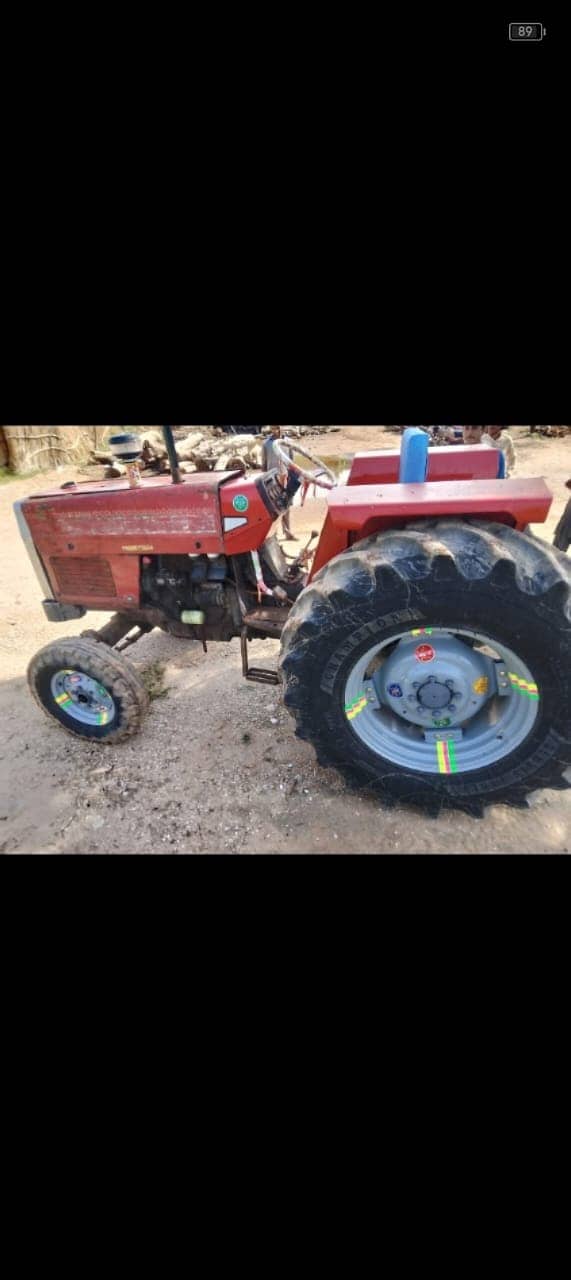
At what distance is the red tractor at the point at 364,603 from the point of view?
200 cm

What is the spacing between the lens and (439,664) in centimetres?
231

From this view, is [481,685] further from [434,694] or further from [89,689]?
[89,689]

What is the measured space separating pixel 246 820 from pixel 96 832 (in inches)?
27.3

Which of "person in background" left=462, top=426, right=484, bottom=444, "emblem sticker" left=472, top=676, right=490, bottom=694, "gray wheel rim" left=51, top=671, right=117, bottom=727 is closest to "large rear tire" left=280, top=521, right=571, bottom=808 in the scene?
"emblem sticker" left=472, top=676, right=490, bottom=694

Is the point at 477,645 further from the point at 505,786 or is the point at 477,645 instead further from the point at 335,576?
the point at 335,576

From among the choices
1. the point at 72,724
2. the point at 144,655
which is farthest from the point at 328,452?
the point at 72,724

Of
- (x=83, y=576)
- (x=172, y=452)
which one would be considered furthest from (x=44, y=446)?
(x=172, y=452)

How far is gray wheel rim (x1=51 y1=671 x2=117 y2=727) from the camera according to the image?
288 cm

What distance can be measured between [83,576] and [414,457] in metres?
1.85

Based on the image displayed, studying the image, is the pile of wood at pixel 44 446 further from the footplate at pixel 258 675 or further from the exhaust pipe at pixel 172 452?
the footplate at pixel 258 675

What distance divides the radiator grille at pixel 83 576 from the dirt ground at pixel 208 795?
2.54 feet

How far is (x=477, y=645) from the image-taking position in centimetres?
247

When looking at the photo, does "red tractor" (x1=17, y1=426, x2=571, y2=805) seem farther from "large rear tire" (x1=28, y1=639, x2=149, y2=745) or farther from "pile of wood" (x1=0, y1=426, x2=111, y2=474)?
"pile of wood" (x1=0, y1=426, x2=111, y2=474)

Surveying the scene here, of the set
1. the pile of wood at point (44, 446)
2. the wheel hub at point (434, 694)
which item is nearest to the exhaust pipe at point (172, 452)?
the wheel hub at point (434, 694)
